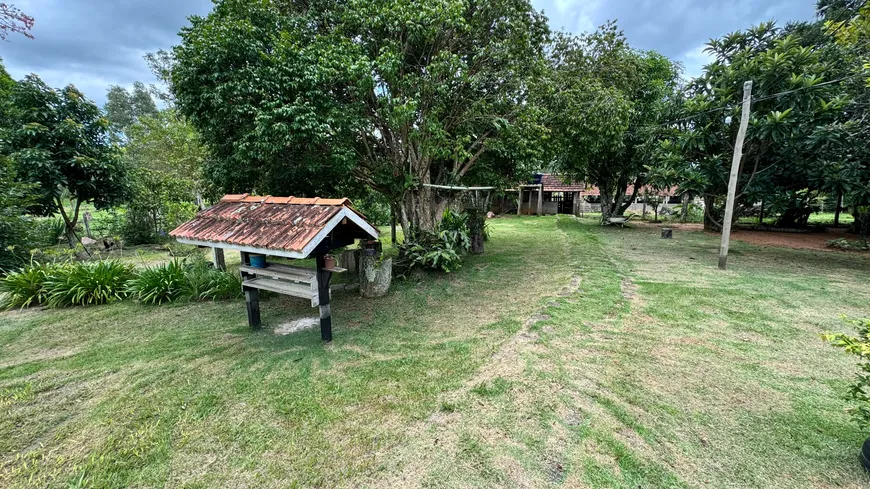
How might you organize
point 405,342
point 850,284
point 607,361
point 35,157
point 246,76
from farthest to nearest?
point 35,157, point 850,284, point 246,76, point 405,342, point 607,361

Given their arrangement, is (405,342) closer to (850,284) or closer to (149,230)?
(850,284)

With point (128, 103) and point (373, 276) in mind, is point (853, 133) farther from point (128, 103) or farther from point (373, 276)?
point (128, 103)

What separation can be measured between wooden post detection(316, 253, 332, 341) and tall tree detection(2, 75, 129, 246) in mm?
8077

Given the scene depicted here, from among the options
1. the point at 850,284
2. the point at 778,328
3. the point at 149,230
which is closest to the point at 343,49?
the point at 778,328

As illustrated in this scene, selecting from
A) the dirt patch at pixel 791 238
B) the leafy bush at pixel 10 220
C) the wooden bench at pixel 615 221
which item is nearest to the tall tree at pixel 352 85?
the leafy bush at pixel 10 220

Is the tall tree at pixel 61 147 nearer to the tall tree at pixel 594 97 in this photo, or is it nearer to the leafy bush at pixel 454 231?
the leafy bush at pixel 454 231

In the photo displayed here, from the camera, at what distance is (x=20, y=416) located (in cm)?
287

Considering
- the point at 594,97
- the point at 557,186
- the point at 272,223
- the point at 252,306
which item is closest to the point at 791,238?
the point at 594,97

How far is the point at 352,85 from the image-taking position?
626cm

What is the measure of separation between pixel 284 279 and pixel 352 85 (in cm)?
394

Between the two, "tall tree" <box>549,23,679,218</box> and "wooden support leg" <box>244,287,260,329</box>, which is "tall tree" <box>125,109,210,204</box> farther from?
"tall tree" <box>549,23,679,218</box>

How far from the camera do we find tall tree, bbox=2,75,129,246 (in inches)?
304

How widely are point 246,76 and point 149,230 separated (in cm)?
994

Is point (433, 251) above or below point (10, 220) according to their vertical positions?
below
